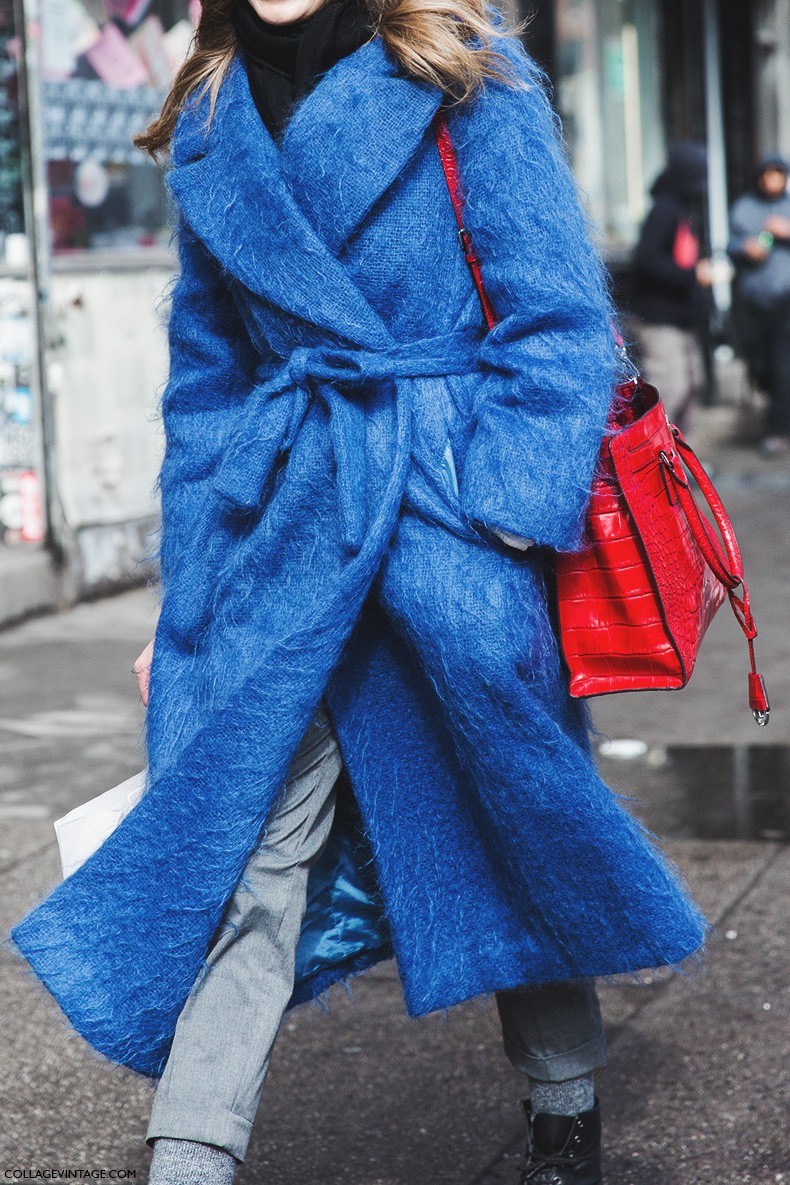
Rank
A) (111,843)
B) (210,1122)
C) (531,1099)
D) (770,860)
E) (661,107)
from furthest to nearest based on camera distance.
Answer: (661,107) < (770,860) < (531,1099) < (111,843) < (210,1122)

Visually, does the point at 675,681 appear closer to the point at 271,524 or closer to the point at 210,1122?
the point at 271,524

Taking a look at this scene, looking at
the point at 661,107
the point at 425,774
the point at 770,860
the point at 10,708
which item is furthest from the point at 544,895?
the point at 661,107

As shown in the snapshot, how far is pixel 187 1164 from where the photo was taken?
2.07 metres

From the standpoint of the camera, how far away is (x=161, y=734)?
2.31 meters

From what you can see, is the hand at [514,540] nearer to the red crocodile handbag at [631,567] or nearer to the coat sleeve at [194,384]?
the red crocodile handbag at [631,567]

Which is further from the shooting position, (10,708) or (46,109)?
(46,109)

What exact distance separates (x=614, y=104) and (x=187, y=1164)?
42.0ft

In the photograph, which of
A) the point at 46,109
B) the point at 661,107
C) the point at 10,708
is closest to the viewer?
the point at 10,708

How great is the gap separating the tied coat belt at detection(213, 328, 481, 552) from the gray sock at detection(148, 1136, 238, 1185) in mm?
794

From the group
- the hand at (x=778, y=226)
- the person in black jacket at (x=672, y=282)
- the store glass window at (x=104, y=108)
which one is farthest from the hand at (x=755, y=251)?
the store glass window at (x=104, y=108)

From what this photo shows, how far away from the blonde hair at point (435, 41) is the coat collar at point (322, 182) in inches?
1.1

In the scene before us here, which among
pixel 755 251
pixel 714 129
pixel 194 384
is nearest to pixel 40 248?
pixel 194 384

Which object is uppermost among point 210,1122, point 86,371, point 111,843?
point 111,843

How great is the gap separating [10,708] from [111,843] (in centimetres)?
338
